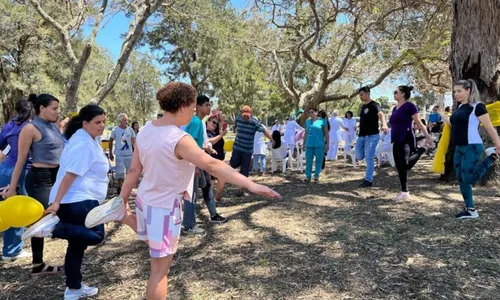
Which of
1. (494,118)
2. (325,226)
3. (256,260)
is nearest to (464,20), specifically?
(494,118)

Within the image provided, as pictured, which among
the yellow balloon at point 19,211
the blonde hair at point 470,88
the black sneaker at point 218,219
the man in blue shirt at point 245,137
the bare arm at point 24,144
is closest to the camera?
the yellow balloon at point 19,211

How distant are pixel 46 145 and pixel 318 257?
9.17ft

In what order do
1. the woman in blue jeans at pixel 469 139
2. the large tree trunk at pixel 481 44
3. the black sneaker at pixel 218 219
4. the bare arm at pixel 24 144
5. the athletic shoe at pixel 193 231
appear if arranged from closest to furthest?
the bare arm at pixel 24 144 < the woman in blue jeans at pixel 469 139 < the athletic shoe at pixel 193 231 < the black sneaker at pixel 218 219 < the large tree trunk at pixel 481 44

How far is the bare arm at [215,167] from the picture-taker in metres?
2.02

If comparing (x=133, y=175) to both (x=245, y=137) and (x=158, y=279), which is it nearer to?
(x=158, y=279)

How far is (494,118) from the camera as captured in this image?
19.3ft

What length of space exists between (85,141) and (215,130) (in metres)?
3.86

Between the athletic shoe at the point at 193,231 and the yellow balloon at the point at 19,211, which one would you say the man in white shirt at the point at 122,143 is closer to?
the athletic shoe at the point at 193,231

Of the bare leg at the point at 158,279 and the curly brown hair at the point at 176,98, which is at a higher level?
the curly brown hair at the point at 176,98

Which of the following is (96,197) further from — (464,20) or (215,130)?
(464,20)

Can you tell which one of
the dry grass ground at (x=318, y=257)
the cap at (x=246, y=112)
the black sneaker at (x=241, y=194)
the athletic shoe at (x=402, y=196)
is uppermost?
the cap at (x=246, y=112)

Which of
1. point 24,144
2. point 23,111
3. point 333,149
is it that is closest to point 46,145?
point 24,144

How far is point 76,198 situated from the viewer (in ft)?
9.55

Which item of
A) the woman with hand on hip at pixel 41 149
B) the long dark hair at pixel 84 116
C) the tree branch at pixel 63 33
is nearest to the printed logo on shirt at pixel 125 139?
the tree branch at pixel 63 33
